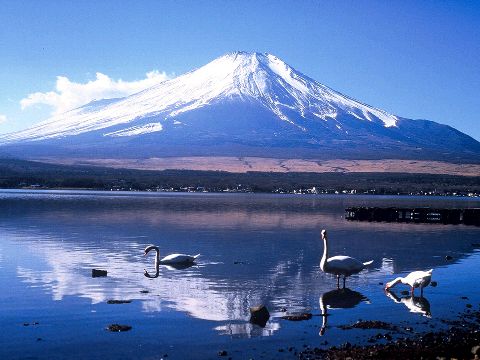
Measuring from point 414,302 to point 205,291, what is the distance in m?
6.23

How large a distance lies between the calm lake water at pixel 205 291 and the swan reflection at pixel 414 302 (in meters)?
0.06

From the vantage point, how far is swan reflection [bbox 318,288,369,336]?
Result: 17359 millimetres

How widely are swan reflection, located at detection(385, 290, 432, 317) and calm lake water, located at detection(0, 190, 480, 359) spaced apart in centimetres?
6

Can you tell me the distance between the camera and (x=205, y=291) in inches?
764

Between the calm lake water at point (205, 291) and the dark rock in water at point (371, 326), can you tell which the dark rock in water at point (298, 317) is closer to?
the calm lake water at point (205, 291)

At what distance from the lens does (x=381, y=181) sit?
14038 centimetres

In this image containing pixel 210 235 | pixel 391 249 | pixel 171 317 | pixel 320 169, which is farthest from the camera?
pixel 320 169

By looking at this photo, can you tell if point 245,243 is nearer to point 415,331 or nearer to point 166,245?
point 166,245

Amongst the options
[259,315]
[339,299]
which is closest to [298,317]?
[259,315]

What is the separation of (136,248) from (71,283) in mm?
9332

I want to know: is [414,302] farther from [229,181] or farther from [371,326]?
[229,181]

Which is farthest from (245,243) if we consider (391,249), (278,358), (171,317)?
(278,358)

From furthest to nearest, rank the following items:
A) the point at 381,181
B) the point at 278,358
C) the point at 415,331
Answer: the point at 381,181
the point at 415,331
the point at 278,358

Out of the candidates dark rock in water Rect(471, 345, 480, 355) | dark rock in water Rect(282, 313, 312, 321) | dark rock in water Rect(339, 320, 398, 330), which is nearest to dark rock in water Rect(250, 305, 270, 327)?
dark rock in water Rect(282, 313, 312, 321)
